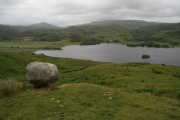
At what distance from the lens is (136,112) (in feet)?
56.2

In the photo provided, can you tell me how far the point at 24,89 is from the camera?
24.6 meters

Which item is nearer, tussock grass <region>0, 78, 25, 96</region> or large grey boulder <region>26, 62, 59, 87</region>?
tussock grass <region>0, 78, 25, 96</region>

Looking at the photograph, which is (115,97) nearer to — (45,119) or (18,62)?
(45,119)

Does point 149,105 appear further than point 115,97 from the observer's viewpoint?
No

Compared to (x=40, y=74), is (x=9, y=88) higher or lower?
lower

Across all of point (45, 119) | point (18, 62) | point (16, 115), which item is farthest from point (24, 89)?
point (18, 62)

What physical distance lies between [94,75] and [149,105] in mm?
30462

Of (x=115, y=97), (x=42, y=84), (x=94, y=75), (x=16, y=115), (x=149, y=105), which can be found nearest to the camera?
(x=16, y=115)

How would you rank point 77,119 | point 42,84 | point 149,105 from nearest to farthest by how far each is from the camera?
point 77,119
point 149,105
point 42,84

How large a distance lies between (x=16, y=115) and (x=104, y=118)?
758cm

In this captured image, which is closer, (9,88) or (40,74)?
(9,88)

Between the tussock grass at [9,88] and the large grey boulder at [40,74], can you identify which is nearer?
the tussock grass at [9,88]

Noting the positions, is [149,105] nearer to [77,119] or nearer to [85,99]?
[85,99]

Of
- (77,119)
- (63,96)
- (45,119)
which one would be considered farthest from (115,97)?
(45,119)
